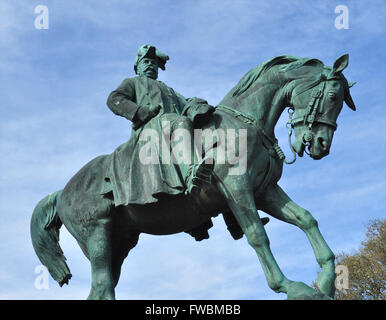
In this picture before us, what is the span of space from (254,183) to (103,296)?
2.30 metres

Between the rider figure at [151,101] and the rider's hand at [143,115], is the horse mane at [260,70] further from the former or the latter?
the rider's hand at [143,115]

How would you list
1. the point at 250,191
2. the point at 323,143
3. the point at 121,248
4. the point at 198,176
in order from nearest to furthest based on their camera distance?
the point at 198,176, the point at 250,191, the point at 323,143, the point at 121,248

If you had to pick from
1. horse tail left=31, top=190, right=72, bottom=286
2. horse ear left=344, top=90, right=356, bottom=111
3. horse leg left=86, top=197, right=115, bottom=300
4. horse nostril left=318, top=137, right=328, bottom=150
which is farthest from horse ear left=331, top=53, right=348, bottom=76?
horse tail left=31, top=190, right=72, bottom=286

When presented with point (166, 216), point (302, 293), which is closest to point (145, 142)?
point (166, 216)

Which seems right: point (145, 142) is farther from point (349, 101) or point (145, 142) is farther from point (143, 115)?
point (349, 101)

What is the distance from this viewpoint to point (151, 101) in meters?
Answer: 9.80

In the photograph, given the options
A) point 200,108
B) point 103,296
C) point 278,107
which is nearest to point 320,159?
point 278,107

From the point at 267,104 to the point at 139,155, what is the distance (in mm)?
1695

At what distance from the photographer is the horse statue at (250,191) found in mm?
8570

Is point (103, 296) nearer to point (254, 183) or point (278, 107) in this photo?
point (254, 183)

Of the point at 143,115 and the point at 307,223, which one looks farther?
the point at 143,115

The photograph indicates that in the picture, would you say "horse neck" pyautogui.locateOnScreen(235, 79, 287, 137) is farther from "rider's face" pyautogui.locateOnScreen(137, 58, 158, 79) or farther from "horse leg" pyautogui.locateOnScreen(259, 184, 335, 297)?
"rider's face" pyautogui.locateOnScreen(137, 58, 158, 79)

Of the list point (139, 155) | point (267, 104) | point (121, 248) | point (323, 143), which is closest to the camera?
point (323, 143)
